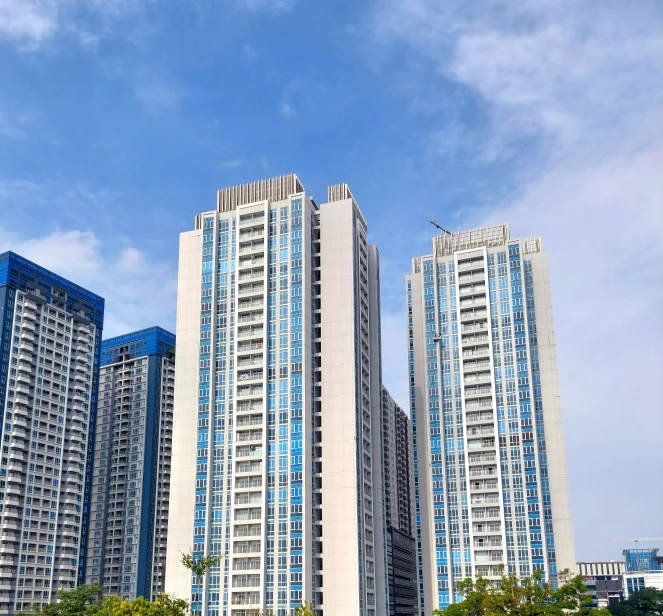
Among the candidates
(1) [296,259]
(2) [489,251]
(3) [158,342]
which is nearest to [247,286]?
(1) [296,259]

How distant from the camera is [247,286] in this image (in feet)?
354

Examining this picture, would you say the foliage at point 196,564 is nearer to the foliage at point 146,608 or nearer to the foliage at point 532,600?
the foliage at point 146,608

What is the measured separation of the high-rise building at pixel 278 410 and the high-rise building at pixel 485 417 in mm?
14262

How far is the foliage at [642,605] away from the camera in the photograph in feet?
515

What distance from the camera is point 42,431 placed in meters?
131

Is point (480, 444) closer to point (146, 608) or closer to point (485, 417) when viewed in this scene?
point (485, 417)

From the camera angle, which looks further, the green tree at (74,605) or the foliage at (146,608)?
the green tree at (74,605)

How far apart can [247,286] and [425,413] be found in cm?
3683

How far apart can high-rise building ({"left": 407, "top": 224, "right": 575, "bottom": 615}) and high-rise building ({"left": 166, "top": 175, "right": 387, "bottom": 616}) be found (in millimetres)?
14262

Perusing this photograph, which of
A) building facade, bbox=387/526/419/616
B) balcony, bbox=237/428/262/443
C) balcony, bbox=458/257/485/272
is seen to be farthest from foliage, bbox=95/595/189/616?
building facade, bbox=387/526/419/616

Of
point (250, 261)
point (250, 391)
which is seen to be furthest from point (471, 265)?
point (250, 391)

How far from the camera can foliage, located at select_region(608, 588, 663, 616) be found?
157 meters

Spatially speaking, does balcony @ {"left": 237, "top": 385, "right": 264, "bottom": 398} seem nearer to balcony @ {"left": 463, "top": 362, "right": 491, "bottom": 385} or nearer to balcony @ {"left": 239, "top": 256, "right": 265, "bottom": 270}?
balcony @ {"left": 239, "top": 256, "right": 265, "bottom": 270}

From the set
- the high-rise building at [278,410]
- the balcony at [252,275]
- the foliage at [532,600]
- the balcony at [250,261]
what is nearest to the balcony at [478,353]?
the high-rise building at [278,410]
